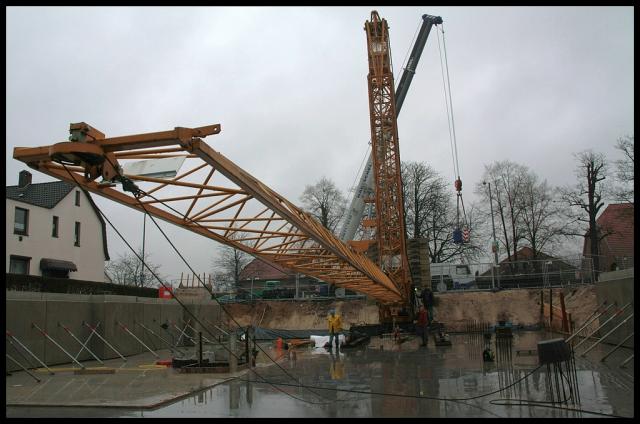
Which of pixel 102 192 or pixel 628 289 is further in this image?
pixel 628 289

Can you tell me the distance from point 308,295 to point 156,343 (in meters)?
18.0

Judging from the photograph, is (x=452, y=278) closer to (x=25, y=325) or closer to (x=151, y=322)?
(x=151, y=322)

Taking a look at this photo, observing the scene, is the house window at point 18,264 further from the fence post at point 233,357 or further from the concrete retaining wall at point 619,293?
the concrete retaining wall at point 619,293

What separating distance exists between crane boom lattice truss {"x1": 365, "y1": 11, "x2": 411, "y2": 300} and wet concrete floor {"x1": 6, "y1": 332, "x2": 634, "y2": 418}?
10069mm

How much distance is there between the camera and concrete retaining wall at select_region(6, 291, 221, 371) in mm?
14344

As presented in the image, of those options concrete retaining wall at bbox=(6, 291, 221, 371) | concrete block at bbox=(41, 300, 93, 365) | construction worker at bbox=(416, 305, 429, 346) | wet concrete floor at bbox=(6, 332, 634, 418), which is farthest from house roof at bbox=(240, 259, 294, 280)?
wet concrete floor at bbox=(6, 332, 634, 418)

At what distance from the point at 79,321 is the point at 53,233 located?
1933 centimetres

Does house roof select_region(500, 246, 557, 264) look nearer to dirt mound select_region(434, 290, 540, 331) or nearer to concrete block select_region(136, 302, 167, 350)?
dirt mound select_region(434, 290, 540, 331)

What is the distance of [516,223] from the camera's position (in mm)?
45562

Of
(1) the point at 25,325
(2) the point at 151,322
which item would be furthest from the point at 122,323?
(1) the point at 25,325

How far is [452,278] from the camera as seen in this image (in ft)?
125

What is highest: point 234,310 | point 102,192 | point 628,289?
point 102,192
